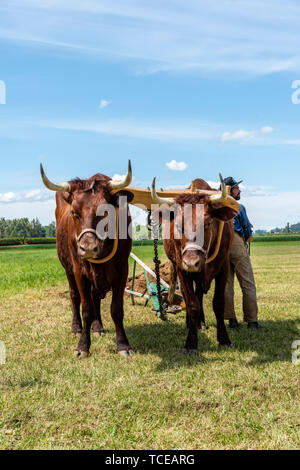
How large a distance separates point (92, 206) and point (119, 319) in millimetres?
1717

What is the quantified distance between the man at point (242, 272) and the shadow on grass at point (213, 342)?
255 millimetres

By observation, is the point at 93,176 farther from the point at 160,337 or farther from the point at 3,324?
the point at 3,324

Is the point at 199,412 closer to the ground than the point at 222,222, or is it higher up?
closer to the ground

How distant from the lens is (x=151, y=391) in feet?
15.6

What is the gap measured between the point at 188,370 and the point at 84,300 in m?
1.86

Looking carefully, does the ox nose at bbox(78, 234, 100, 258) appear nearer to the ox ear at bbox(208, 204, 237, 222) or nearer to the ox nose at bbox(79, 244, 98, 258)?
the ox nose at bbox(79, 244, 98, 258)

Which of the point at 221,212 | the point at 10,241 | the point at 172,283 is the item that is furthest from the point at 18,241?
the point at 221,212

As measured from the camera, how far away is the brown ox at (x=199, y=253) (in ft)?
18.4

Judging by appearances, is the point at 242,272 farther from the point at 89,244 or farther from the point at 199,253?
the point at 89,244

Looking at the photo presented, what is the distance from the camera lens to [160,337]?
23.2 ft

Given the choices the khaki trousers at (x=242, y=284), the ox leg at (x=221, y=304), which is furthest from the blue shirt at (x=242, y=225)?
the ox leg at (x=221, y=304)
